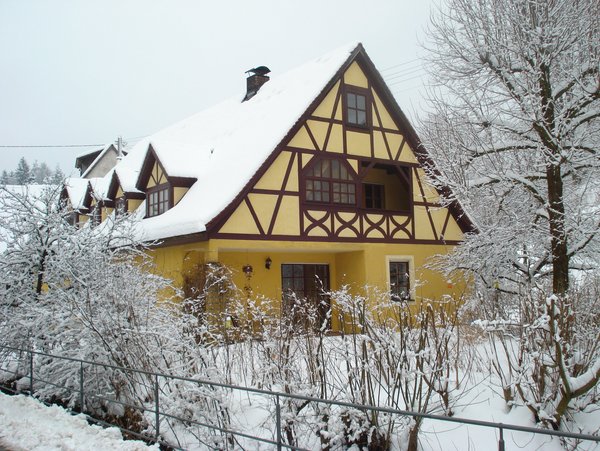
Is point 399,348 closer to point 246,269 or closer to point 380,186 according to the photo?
Answer: point 246,269

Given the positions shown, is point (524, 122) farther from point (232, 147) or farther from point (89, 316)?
point (89, 316)

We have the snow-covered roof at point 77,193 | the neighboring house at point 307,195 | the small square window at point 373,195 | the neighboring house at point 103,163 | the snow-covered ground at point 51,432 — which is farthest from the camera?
the neighboring house at point 103,163

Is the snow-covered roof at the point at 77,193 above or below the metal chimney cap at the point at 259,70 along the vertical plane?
below

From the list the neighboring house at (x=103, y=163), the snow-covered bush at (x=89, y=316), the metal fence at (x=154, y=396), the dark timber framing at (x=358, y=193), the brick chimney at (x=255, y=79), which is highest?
the brick chimney at (x=255, y=79)

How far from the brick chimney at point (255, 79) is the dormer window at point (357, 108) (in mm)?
5083

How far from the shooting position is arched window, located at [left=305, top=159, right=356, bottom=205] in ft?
52.4

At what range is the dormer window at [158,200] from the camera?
54.5 feet

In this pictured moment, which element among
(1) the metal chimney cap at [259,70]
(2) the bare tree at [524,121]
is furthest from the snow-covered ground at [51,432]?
(1) the metal chimney cap at [259,70]

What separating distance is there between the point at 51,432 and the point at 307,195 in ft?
31.5

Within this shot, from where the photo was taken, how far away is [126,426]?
307 inches

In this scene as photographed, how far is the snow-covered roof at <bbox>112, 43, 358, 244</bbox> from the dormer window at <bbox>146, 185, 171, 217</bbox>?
362 millimetres

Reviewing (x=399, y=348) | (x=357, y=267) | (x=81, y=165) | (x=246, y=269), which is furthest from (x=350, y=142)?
(x=81, y=165)

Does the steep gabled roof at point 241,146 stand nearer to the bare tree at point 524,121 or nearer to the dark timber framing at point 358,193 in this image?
the dark timber framing at point 358,193

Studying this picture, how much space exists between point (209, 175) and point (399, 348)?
10758 mm
